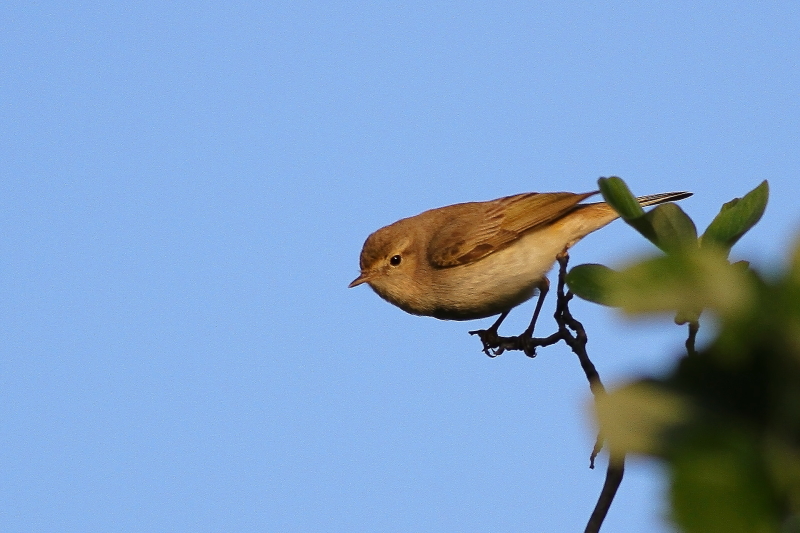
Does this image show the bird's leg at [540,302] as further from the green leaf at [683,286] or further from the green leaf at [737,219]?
the green leaf at [683,286]

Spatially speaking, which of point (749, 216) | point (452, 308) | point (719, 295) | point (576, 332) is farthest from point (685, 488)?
point (452, 308)

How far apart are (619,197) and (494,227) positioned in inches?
267

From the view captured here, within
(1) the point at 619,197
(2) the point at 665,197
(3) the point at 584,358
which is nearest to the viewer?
(1) the point at 619,197

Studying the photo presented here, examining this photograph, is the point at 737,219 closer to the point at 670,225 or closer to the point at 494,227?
the point at 670,225

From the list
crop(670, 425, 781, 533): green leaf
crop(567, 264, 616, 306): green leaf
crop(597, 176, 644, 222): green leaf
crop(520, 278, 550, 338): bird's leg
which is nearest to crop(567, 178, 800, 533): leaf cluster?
crop(670, 425, 781, 533): green leaf

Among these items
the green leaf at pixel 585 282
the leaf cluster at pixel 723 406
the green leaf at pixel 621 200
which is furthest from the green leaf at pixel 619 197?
the leaf cluster at pixel 723 406

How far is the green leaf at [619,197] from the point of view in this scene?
5.97 feet

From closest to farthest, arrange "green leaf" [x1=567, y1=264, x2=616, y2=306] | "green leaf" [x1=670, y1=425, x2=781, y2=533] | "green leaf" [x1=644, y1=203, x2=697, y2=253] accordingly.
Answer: "green leaf" [x1=670, y1=425, x2=781, y2=533], "green leaf" [x1=644, y1=203, x2=697, y2=253], "green leaf" [x1=567, y1=264, x2=616, y2=306]

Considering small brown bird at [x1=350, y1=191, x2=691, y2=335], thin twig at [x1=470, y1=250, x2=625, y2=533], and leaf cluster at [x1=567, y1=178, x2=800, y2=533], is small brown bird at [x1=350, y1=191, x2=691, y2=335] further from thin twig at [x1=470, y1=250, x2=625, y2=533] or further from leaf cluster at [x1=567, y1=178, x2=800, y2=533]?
leaf cluster at [x1=567, y1=178, x2=800, y2=533]

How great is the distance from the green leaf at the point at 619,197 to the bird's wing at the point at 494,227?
6.45 metres

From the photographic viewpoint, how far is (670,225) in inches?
82.0

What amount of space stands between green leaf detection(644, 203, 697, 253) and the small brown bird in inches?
231

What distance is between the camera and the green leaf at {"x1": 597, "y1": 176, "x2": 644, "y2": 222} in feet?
5.97

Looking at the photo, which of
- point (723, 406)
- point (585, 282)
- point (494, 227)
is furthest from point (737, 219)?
point (494, 227)
